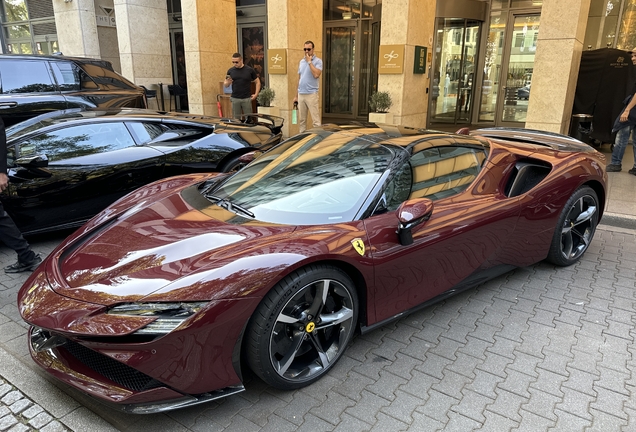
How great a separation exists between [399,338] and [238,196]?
145 centimetres

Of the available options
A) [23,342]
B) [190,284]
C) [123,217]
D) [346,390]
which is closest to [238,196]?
[123,217]

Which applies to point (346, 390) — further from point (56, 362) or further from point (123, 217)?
point (123, 217)

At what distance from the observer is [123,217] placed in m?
2.92

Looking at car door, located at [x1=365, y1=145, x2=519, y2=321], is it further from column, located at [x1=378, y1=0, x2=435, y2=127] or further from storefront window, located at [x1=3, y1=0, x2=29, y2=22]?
storefront window, located at [x1=3, y1=0, x2=29, y2=22]

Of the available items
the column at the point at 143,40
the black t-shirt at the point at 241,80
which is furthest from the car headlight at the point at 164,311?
the column at the point at 143,40

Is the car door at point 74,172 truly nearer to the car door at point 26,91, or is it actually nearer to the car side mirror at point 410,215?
the car door at point 26,91

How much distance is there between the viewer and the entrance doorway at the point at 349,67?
1334cm

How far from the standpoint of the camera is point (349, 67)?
13781 mm

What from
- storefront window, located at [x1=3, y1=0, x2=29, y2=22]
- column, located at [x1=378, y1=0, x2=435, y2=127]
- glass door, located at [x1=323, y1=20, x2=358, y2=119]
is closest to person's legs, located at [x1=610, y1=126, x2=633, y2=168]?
column, located at [x1=378, y1=0, x2=435, y2=127]

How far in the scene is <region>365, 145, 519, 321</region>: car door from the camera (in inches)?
105

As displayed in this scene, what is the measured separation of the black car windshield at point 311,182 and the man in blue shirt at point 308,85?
5915 millimetres

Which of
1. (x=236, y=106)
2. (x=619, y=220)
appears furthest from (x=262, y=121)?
(x=619, y=220)

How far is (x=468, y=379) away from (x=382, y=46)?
25.4 ft

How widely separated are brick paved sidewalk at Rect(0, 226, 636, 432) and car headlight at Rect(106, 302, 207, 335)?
0.63 metres
